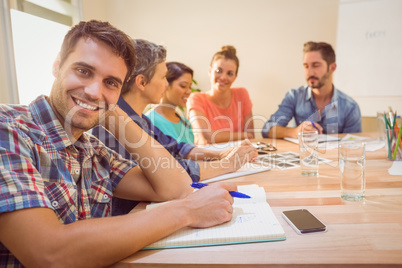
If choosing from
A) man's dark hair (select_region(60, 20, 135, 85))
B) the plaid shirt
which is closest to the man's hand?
the plaid shirt

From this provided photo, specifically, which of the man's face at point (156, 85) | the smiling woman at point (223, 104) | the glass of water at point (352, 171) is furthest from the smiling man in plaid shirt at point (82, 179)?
the smiling woman at point (223, 104)

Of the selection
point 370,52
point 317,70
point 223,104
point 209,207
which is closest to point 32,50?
point 223,104

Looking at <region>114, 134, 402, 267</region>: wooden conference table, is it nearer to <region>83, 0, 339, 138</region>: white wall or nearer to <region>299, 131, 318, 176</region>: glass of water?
<region>299, 131, 318, 176</region>: glass of water

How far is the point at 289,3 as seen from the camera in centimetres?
331

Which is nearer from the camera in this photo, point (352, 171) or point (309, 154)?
point (352, 171)

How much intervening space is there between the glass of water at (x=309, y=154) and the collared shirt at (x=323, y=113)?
3.30 ft

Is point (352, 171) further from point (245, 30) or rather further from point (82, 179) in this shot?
point (245, 30)

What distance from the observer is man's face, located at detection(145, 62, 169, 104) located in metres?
1.51

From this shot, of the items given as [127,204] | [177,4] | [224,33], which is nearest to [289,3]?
[224,33]

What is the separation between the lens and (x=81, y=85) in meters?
0.86

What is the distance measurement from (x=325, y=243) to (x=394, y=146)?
3.38ft

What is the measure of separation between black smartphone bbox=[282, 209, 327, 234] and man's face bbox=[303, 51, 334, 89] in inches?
79.9

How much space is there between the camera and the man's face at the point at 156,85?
151 centimetres

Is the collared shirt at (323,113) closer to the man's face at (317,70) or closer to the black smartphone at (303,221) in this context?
the man's face at (317,70)
